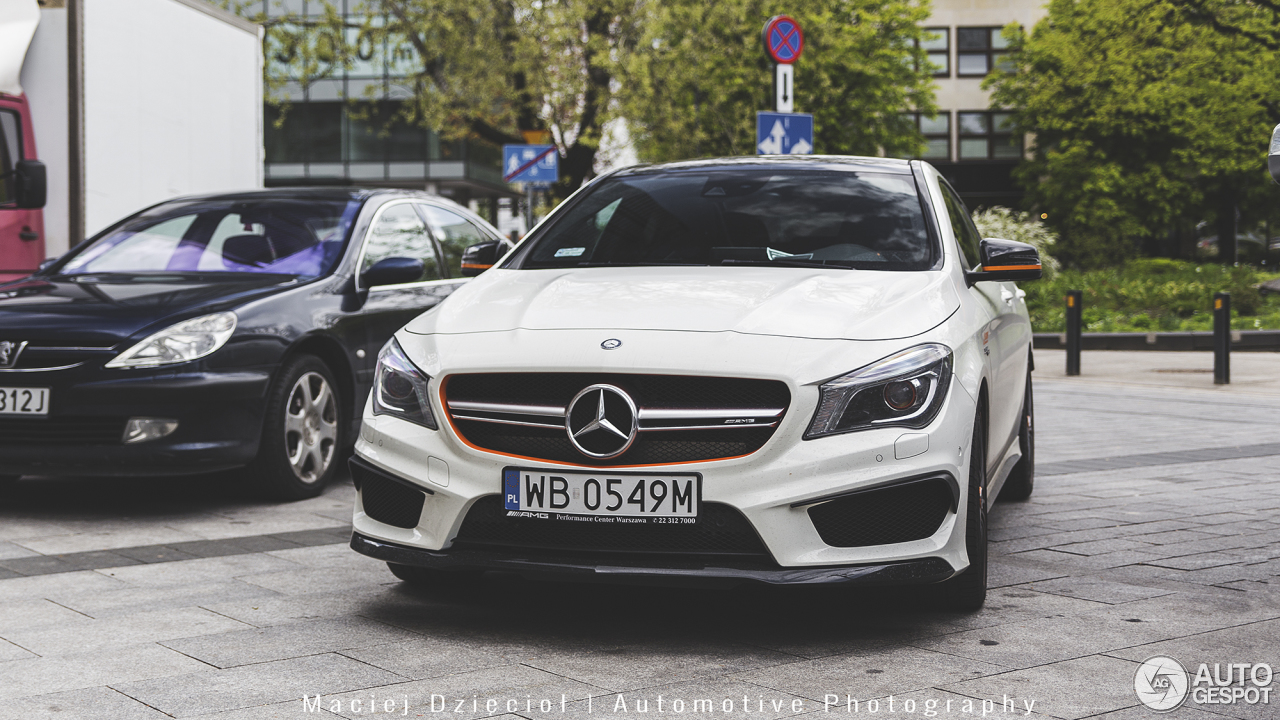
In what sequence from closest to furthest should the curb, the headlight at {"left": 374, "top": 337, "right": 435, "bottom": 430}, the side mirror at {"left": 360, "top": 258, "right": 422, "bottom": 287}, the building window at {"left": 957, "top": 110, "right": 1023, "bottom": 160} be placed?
the headlight at {"left": 374, "top": 337, "right": 435, "bottom": 430}
the side mirror at {"left": 360, "top": 258, "right": 422, "bottom": 287}
the curb
the building window at {"left": 957, "top": 110, "right": 1023, "bottom": 160}

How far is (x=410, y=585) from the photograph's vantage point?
4.71 metres

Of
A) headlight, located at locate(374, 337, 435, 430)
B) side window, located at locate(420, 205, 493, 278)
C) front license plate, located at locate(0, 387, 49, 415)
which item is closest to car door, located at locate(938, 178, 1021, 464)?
headlight, located at locate(374, 337, 435, 430)

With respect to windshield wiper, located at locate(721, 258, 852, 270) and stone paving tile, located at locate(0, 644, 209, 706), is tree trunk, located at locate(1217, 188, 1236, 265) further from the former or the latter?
stone paving tile, located at locate(0, 644, 209, 706)

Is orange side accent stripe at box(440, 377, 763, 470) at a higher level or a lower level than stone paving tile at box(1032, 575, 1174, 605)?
higher

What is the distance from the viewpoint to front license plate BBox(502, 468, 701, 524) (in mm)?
A: 3750

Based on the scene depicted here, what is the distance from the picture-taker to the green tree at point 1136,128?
130 feet

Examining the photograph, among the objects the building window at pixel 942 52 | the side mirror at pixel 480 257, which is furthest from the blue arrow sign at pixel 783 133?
the building window at pixel 942 52

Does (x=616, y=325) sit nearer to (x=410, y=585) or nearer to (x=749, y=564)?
(x=749, y=564)

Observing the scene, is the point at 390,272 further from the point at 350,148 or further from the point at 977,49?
the point at 977,49

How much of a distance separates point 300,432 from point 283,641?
2.72 metres

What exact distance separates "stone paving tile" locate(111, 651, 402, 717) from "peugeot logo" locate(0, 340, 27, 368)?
2872 mm

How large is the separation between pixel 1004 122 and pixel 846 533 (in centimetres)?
4778

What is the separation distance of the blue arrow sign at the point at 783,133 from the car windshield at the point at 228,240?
5569 mm

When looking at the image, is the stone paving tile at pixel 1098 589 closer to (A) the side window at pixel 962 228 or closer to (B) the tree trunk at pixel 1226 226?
(A) the side window at pixel 962 228
